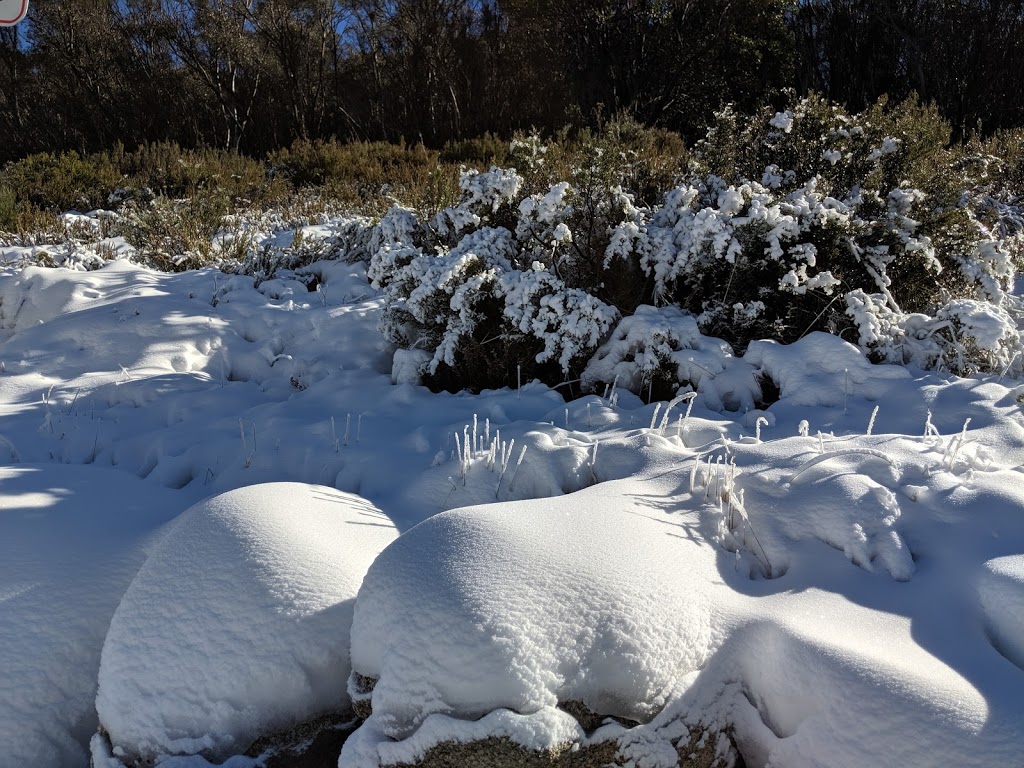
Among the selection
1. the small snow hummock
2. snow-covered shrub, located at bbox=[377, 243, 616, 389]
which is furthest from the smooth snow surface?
snow-covered shrub, located at bbox=[377, 243, 616, 389]

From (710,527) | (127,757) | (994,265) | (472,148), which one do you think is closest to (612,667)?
(710,527)

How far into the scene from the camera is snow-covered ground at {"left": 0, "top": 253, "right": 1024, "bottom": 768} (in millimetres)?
1434

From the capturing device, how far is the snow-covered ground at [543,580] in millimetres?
1434

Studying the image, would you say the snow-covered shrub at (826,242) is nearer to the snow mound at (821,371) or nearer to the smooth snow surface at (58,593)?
the snow mound at (821,371)

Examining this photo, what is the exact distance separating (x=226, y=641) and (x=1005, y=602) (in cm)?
185

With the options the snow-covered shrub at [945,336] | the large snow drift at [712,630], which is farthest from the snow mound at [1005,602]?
the snow-covered shrub at [945,336]

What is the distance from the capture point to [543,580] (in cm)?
160

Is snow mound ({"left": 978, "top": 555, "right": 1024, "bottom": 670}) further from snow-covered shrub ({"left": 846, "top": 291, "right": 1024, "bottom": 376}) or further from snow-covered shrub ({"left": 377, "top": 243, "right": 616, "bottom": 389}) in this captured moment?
snow-covered shrub ({"left": 377, "top": 243, "right": 616, "bottom": 389})

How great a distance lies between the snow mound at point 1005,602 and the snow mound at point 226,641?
152 cm

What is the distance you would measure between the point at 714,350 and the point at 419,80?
1362cm

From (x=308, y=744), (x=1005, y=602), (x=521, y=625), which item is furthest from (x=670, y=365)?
(x=308, y=744)

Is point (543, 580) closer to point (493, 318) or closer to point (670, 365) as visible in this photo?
point (670, 365)

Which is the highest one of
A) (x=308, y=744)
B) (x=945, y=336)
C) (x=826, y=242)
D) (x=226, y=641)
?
(x=826, y=242)

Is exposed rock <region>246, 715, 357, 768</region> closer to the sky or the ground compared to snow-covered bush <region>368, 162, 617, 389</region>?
closer to the ground
